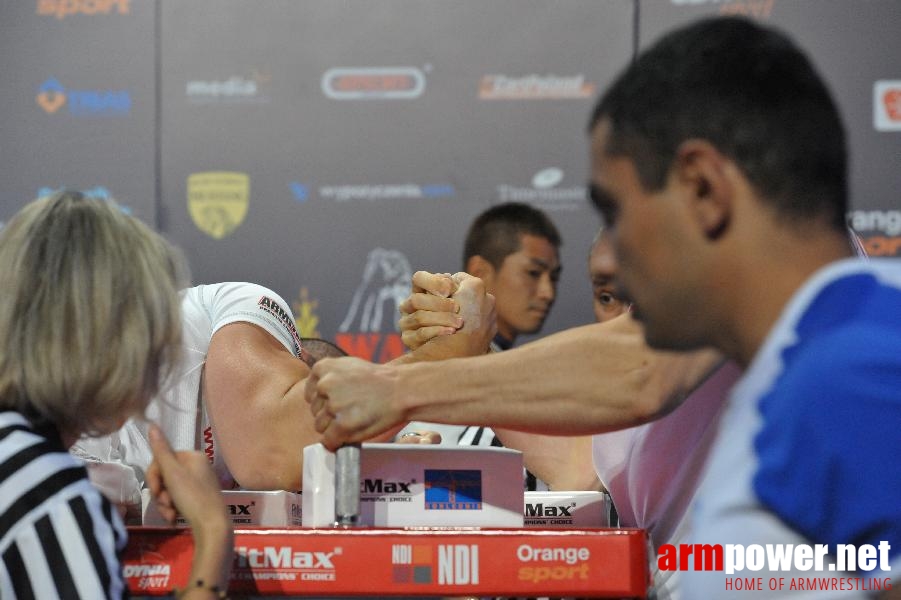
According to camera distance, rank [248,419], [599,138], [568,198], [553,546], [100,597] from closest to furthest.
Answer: [599,138] < [100,597] < [553,546] < [248,419] < [568,198]

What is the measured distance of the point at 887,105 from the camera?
4375 mm

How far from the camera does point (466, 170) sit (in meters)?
4.46

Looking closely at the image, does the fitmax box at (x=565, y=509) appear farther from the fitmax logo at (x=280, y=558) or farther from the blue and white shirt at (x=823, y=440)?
the blue and white shirt at (x=823, y=440)

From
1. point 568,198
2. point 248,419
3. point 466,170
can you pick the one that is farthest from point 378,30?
point 248,419

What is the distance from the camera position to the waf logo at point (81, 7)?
15.0 feet

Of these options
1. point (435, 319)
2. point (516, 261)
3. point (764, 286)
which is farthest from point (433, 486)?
point (516, 261)

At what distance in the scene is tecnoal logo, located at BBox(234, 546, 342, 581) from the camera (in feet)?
4.45

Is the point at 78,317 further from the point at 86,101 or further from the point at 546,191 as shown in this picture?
the point at 86,101

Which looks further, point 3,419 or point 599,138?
point 3,419

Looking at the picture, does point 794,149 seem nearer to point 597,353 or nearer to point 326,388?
point 597,353

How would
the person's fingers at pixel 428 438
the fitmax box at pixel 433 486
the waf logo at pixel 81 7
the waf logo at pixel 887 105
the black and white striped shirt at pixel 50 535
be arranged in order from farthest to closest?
the waf logo at pixel 81 7 < the waf logo at pixel 887 105 < the person's fingers at pixel 428 438 < the fitmax box at pixel 433 486 < the black and white striped shirt at pixel 50 535

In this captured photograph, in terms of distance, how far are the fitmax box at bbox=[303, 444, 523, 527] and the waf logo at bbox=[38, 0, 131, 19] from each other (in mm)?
3428

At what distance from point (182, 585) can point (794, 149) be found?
2.90ft

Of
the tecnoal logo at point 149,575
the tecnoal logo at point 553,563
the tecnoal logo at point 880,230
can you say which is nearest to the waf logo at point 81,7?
the tecnoal logo at point 880,230
